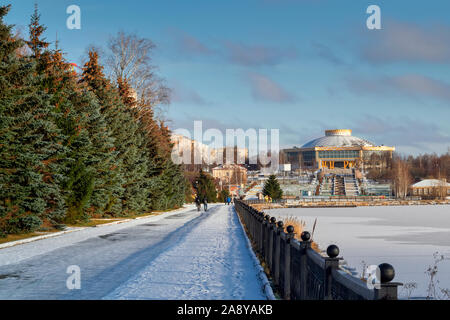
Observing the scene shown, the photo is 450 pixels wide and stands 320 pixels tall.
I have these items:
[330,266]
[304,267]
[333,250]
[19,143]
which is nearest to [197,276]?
[304,267]

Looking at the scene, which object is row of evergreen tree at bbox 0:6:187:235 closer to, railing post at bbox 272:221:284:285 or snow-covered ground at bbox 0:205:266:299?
snow-covered ground at bbox 0:205:266:299

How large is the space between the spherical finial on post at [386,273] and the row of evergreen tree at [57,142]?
17.4 meters

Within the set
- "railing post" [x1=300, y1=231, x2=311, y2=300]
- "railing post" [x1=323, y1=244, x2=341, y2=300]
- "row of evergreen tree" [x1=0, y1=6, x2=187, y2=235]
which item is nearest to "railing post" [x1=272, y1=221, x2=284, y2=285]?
"railing post" [x1=300, y1=231, x2=311, y2=300]

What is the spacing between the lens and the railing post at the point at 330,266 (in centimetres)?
534

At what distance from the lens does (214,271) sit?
1153 cm

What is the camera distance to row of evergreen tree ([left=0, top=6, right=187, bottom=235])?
19.9 m

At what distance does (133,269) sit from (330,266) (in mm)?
7693

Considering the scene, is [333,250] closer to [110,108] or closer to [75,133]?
[75,133]

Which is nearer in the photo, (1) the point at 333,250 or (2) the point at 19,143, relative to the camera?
(1) the point at 333,250

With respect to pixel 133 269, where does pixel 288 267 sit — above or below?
above

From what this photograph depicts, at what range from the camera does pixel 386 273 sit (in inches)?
154

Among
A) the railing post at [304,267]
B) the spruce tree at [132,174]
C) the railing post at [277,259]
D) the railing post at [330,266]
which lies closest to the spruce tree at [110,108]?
the spruce tree at [132,174]
